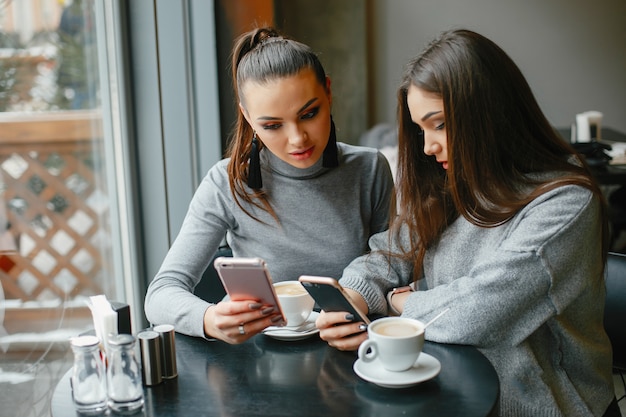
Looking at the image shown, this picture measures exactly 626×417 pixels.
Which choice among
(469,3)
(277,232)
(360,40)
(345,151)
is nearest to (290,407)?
(277,232)

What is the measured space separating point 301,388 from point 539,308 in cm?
42

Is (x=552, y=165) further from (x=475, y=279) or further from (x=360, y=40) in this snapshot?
(x=360, y=40)

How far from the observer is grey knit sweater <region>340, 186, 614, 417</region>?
117 cm

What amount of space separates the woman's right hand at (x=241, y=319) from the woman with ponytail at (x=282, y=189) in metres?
0.19

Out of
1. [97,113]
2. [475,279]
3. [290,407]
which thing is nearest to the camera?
[290,407]

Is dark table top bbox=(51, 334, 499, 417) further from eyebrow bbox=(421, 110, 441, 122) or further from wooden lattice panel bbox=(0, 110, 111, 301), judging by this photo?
wooden lattice panel bbox=(0, 110, 111, 301)

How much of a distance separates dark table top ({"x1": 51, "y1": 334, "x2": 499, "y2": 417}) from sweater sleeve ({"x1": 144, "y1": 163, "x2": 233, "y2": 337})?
0.31 ft

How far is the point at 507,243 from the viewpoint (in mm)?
1202

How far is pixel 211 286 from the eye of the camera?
1634mm

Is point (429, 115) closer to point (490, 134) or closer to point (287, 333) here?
point (490, 134)

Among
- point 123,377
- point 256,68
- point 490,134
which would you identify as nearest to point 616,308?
point 490,134

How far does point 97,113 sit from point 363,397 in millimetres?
1391

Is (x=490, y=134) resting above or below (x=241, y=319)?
above

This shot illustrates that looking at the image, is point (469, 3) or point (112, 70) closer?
point (112, 70)
